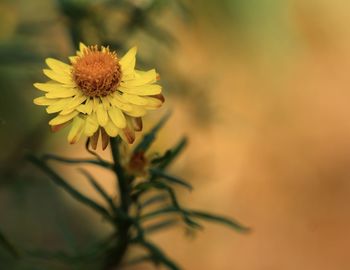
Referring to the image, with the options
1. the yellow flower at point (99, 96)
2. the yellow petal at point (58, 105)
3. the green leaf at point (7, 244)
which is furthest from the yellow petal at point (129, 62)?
the green leaf at point (7, 244)

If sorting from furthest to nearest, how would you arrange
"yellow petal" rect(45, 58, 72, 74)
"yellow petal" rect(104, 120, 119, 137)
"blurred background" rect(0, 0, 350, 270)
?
1. "blurred background" rect(0, 0, 350, 270)
2. "yellow petal" rect(45, 58, 72, 74)
3. "yellow petal" rect(104, 120, 119, 137)

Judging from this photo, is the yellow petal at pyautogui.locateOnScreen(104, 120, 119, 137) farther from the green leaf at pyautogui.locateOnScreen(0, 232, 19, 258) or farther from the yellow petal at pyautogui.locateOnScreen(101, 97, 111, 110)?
the green leaf at pyautogui.locateOnScreen(0, 232, 19, 258)

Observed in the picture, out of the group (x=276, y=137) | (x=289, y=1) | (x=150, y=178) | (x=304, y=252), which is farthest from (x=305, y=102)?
(x=150, y=178)

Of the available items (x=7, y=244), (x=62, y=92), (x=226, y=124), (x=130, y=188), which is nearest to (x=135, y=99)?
(x=62, y=92)

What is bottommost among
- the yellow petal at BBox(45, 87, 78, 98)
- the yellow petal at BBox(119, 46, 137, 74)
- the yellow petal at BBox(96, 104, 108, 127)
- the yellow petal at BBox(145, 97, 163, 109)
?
the yellow petal at BBox(96, 104, 108, 127)

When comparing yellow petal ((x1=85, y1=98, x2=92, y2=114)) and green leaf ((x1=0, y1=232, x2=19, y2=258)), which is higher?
yellow petal ((x1=85, y1=98, x2=92, y2=114))

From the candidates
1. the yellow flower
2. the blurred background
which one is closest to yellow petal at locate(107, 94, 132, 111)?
the yellow flower
